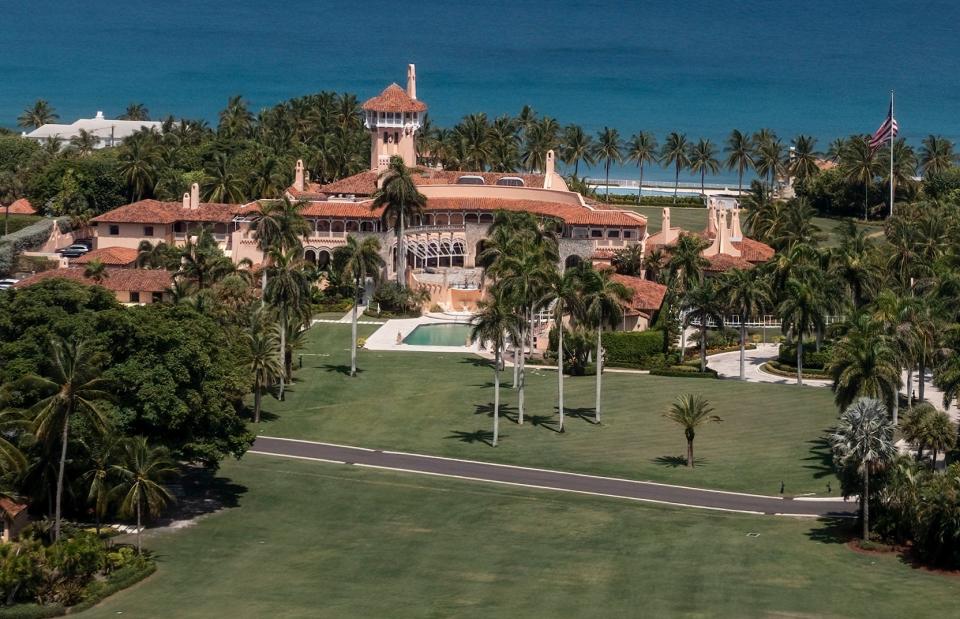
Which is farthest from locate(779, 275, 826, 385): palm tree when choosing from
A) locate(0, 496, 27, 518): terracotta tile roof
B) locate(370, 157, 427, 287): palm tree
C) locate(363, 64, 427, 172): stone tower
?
locate(363, 64, 427, 172): stone tower

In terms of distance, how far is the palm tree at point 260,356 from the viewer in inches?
3711

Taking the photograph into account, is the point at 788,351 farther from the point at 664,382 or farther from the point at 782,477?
the point at 782,477

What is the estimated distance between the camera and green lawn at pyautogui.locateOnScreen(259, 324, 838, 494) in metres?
87.4

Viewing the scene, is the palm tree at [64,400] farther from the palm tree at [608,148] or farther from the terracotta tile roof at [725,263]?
the palm tree at [608,148]

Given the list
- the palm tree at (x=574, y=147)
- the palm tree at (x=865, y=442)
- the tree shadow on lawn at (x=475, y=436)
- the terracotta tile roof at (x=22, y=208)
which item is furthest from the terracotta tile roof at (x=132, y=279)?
the palm tree at (x=574, y=147)

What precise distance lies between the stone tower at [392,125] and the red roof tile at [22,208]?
131ft

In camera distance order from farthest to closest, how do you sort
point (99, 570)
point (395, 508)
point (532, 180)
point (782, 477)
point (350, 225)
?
point (532, 180), point (350, 225), point (782, 477), point (395, 508), point (99, 570)

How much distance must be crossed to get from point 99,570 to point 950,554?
3829cm

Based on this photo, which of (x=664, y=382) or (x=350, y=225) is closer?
(x=664, y=382)

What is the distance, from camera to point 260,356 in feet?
311

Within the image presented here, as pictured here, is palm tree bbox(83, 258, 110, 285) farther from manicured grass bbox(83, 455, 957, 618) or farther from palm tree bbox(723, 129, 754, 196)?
palm tree bbox(723, 129, 754, 196)

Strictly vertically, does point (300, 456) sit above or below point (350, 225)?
below

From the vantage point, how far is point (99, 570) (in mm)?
67438

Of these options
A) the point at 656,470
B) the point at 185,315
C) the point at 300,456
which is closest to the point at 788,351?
the point at 656,470
